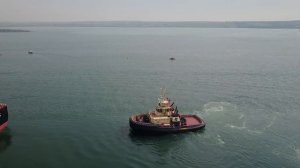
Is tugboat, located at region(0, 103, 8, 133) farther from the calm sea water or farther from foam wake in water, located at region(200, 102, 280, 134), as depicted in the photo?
foam wake in water, located at region(200, 102, 280, 134)

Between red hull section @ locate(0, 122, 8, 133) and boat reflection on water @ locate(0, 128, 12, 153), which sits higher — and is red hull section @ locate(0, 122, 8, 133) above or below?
above

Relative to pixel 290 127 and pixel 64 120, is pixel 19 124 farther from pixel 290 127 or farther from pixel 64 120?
pixel 290 127

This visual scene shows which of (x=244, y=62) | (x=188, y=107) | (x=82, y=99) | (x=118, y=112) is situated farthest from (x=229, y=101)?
(x=244, y=62)

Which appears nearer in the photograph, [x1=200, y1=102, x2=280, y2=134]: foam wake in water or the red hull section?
the red hull section

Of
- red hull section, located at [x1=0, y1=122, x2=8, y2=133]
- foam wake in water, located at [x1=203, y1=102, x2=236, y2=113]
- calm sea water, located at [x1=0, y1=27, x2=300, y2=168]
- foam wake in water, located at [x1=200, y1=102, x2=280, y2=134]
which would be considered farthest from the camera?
foam wake in water, located at [x1=203, y1=102, x2=236, y2=113]

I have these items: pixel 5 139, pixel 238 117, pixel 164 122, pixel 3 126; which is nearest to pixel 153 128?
pixel 164 122

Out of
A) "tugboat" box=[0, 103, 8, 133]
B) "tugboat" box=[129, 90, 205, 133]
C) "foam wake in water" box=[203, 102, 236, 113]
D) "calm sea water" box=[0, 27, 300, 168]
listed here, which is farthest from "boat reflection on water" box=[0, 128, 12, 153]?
"foam wake in water" box=[203, 102, 236, 113]

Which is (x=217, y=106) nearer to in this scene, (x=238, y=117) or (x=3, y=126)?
(x=238, y=117)

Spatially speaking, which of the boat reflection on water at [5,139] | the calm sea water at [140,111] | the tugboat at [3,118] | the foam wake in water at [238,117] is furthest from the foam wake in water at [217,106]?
the tugboat at [3,118]

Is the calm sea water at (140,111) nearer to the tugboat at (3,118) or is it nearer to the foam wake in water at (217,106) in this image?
the foam wake in water at (217,106)
